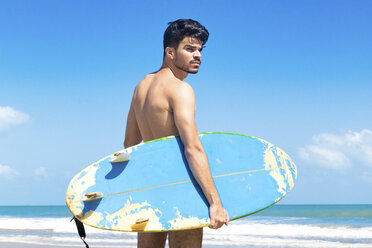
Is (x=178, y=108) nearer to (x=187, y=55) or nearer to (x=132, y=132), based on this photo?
(x=187, y=55)

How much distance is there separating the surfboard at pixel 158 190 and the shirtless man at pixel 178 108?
2.9 inches

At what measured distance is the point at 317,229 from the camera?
40.8 feet

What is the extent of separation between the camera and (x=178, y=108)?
6.27ft

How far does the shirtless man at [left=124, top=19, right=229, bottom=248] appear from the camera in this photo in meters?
1.91

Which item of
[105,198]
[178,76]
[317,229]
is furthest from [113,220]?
[317,229]

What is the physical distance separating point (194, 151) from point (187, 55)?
1.64ft

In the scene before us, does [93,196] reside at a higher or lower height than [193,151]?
lower

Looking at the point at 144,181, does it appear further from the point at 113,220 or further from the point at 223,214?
the point at 223,214

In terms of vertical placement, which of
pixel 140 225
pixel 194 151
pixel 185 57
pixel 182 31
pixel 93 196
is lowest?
pixel 140 225

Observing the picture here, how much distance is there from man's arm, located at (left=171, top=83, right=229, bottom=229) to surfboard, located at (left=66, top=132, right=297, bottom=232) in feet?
0.17

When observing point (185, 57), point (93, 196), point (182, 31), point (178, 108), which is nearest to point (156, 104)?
point (178, 108)

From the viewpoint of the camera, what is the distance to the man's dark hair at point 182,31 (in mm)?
2109

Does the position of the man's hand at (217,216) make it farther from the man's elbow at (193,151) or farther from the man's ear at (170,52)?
the man's ear at (170,52)

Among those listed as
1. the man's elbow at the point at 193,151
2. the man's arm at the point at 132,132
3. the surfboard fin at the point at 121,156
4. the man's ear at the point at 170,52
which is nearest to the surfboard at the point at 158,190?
the surfboard fin at the point at 121,156
